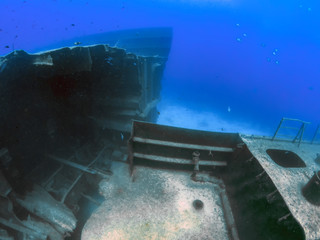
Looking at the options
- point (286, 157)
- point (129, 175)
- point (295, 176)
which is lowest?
point (129, 175)

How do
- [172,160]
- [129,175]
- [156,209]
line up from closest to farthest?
[156,209], [172,160], [129,175]

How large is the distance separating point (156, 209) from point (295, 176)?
340 cm

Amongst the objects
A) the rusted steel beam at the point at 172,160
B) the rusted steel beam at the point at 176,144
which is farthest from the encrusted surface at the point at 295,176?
the rusted steel beam at the point at 172,160

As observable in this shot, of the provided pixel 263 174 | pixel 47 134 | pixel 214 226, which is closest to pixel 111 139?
pixel 47 134

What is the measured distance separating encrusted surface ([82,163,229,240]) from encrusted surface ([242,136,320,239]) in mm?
1517

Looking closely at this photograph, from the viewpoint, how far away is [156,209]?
3.85m

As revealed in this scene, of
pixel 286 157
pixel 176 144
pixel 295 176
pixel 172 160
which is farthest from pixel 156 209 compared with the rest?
pixel 286 157

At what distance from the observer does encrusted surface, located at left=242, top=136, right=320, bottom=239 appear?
2.75 metres

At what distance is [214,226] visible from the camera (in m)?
3.65

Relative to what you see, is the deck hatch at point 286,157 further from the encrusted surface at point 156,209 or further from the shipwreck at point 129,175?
the encrusted surface at point 156,209

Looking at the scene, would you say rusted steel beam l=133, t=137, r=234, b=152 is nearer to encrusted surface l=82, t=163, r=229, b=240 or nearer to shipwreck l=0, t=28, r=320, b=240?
shipwreck l=0, t=28, r=320, b=240

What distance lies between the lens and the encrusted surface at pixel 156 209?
3.46 m

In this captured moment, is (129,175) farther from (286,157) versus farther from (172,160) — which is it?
(286,157)

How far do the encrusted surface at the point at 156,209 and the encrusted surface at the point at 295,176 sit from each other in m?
1.52
